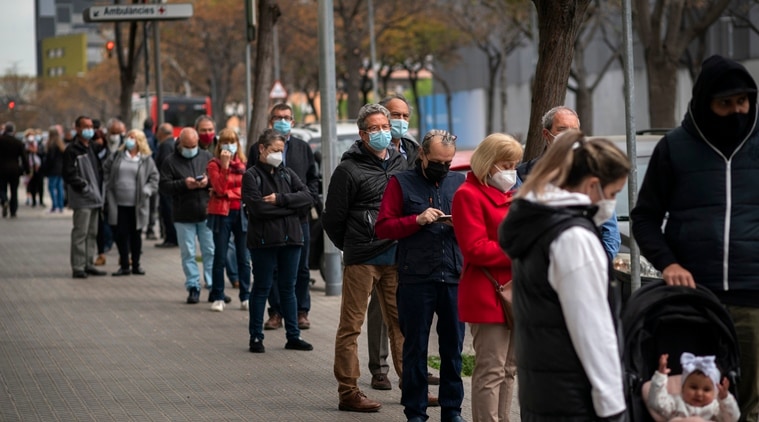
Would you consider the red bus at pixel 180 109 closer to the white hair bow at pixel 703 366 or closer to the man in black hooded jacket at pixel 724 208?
the man in black hooded jacket at pixel 724 208

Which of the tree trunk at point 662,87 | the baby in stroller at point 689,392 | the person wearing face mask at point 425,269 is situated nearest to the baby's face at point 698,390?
the baby in stroller at point 689,392

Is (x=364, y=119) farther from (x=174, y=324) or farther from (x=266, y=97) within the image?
(x=266, y=97)

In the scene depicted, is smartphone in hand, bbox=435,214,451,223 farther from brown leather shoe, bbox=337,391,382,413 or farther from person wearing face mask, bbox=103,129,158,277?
person wearing face mask, bbox=103,129,158,277

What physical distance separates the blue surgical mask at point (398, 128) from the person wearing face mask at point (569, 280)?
14.4 ft

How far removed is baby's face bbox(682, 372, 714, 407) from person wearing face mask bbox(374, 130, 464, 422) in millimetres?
2799

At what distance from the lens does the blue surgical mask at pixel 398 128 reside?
371 inches

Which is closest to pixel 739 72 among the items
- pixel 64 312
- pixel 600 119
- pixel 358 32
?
pixel 64 312

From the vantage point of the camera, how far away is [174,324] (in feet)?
42.8

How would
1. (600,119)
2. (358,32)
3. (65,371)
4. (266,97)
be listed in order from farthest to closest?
(600,119)
(358,32)
(266,97)
(65,371)

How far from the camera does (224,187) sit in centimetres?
1351

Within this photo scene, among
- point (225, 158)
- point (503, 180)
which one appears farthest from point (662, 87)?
point (503, 180)

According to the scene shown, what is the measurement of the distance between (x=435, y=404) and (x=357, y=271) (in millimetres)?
949

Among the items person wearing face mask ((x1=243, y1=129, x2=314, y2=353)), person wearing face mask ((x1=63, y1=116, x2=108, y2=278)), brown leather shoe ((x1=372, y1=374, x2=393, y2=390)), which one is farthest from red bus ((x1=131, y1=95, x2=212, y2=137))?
brown leather shoe ((x1=372, y1=374, x2=393, y2=390))

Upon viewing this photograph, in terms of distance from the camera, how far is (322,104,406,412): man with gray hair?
880 centimetres
